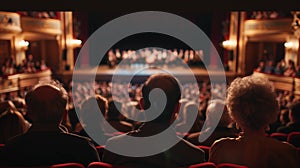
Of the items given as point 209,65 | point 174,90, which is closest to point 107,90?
point 174,90

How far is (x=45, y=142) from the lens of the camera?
75.9 inches

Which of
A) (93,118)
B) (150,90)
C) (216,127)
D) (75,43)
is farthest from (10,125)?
(75,43)

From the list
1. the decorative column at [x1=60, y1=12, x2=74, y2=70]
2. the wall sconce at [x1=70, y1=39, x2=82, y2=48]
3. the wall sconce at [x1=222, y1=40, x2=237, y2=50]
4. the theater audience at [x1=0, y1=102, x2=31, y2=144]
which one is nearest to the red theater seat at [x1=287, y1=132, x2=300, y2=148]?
the theater audience at [x1=0, y1=102, x2=31, y2=144]

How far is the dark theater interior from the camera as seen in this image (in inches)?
74.3

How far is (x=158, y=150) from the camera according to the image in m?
1.90

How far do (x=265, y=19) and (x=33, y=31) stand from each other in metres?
8.30

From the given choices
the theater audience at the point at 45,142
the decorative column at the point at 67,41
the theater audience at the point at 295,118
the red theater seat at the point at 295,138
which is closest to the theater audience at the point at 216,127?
the red theater seat at the point at 295,138

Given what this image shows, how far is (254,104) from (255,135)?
7.0 inches

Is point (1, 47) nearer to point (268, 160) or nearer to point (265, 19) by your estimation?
point (265, 19)

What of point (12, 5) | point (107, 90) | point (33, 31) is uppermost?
point (33, 31)

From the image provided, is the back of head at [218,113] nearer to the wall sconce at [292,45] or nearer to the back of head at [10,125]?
the back of head at [10,125]

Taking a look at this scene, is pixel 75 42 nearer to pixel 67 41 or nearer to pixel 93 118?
pixel 67 41

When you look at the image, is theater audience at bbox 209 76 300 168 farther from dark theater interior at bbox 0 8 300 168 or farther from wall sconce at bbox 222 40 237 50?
wall sconce at bbox 222 40 237 50

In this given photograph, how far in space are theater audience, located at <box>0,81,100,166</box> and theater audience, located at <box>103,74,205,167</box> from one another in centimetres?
18
